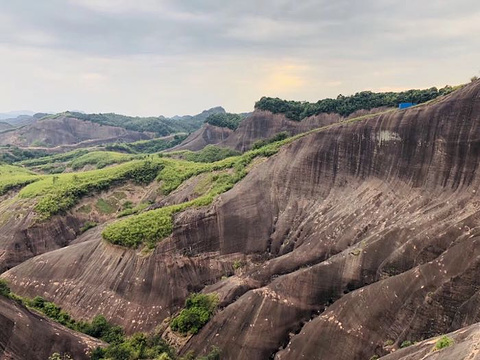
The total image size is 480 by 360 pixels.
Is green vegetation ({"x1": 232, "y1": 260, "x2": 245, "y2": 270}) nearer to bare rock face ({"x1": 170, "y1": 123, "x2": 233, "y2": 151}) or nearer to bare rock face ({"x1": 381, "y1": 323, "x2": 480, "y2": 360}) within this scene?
bare rock face ({"x1": 381, "y1": 323, "x2": 480, "y2": 360})

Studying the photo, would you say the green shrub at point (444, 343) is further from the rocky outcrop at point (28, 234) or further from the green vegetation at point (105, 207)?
the green vegetation at point (105, 207)

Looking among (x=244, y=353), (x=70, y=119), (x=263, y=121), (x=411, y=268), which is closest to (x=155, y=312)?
(x=244, y=353)

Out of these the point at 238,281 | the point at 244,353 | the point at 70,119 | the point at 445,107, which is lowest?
the point at 244,353

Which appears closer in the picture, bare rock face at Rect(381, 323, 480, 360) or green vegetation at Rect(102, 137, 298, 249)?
bare rock face at Rect(381, 323, 480, 360)

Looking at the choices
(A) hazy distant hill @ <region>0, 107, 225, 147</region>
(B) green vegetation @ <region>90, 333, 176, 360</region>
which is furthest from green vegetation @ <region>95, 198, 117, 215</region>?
(A) hazy distant hill @ <region>0, 107, 225, 147</region>

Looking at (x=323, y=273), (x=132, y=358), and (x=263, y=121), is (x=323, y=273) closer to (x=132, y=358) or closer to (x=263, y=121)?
(x=132, y=358)
